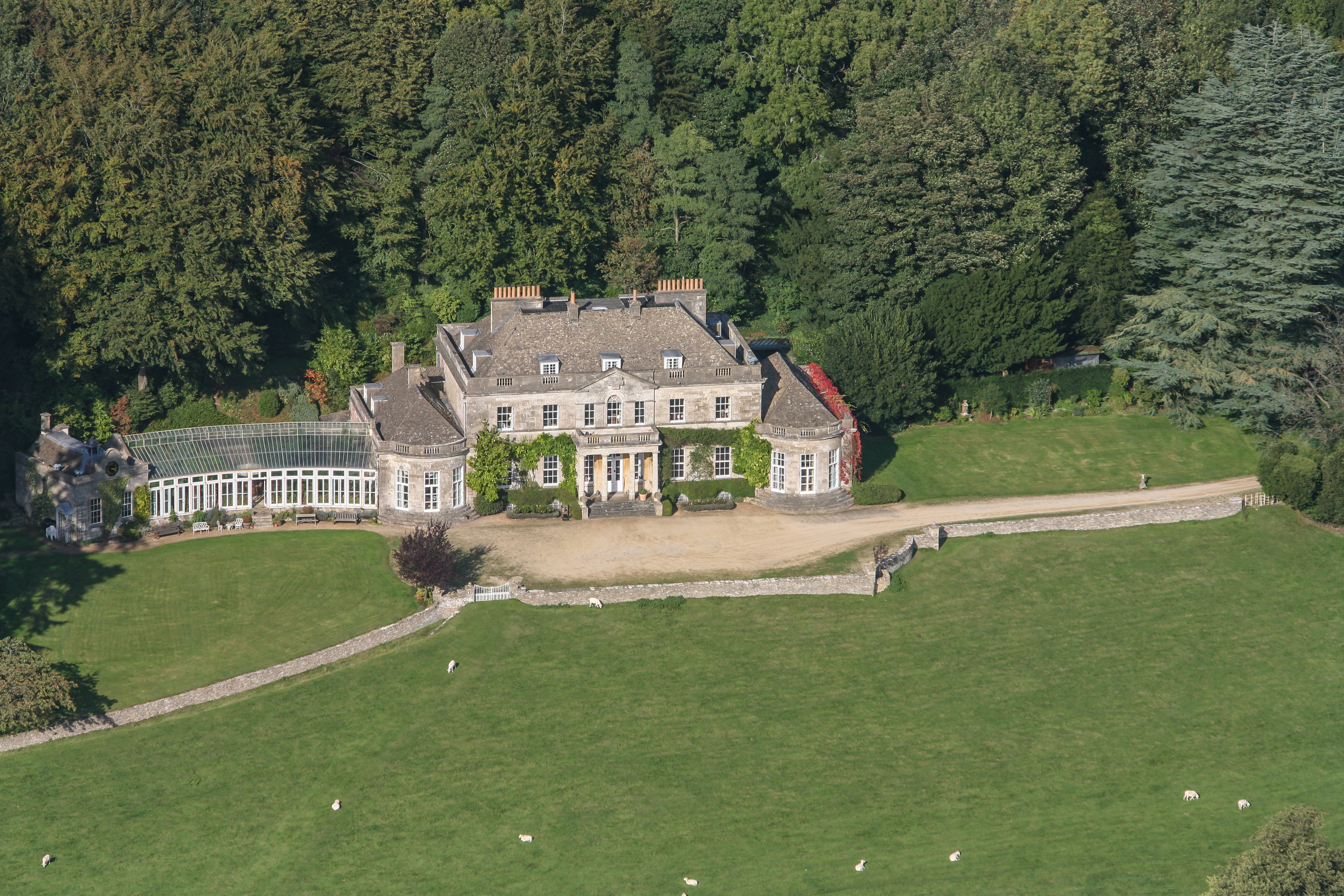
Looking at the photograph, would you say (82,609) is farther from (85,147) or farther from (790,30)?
(790,30)

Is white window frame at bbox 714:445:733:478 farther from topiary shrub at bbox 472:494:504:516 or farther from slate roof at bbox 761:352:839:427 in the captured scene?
topiary shrub at bbox 472:494:504:516

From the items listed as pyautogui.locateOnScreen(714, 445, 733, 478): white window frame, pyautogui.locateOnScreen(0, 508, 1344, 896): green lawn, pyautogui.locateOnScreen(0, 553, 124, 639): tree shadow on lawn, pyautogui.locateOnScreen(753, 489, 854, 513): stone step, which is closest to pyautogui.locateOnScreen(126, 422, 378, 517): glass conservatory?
pyautogui.locateOnScreen(0, 553, 124, 639): tree shadow on lawn

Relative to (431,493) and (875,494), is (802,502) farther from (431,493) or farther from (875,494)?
(431,493)

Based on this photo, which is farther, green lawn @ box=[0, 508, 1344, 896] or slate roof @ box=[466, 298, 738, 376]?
slate roof @ box=[466, 298, 738, 376]

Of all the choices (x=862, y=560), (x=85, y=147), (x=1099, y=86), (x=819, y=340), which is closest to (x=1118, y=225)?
(x=1099, y=86)

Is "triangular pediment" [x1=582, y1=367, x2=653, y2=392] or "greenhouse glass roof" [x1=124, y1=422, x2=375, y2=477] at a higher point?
"triangular pediment" [x1=582, y1=367, x2=653, y2=392]
